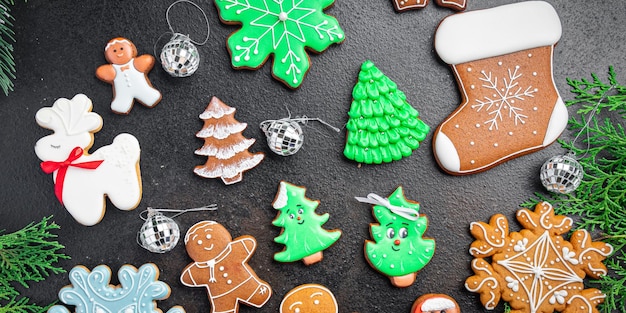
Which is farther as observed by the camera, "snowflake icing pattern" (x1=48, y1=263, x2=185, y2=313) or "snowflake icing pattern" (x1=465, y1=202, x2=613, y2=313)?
"snowflake icing pattern" (x1=465, y1=202, x2=613, y2=313)

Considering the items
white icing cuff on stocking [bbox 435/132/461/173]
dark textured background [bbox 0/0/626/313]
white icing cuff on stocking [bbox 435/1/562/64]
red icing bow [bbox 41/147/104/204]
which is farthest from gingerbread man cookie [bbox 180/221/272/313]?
white icing cuff on stocking [bbox 435/1/562/64]

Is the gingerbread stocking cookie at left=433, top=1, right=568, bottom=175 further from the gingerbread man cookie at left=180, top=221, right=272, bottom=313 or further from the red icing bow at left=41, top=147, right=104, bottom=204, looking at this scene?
the red icing bow at left=41, top=147, right=104, bottom=204

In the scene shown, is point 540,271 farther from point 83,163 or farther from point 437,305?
point 83,163

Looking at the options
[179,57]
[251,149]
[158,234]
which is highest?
[179,57]

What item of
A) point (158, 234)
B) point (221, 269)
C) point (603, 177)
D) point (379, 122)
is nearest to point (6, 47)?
point (158, 234)

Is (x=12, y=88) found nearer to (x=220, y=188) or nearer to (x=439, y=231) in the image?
(x=220, y=188)

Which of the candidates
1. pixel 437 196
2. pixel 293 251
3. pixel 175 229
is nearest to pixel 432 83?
pixel 437 196
